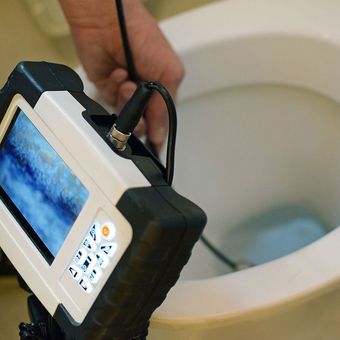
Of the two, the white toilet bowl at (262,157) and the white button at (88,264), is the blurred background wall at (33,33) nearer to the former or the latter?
the white toilet bowl at (262,157)

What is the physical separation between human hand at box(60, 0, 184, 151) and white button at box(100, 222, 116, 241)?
297mm

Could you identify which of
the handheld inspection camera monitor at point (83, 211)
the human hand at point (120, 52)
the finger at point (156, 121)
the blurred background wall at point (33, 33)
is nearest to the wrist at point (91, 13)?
the human hand at point (120, 52)

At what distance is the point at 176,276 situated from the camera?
40 cm

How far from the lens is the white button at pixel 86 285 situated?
394mm

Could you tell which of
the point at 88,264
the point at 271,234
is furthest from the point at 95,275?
the point at 271,234

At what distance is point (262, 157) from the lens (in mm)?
879

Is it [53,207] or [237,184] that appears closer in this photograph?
[53,207]

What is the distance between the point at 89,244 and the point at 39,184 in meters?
0.07

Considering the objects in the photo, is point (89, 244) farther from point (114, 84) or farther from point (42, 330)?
point (114, 84)

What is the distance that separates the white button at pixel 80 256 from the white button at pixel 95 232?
1cm

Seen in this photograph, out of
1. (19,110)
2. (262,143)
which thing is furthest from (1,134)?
(262,143)

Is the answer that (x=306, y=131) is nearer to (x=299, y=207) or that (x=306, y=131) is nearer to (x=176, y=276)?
(x=299, y=207)

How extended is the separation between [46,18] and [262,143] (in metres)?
0.41

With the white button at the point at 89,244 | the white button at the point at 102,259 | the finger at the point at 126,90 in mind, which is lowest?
the finger at the point at 126,90
